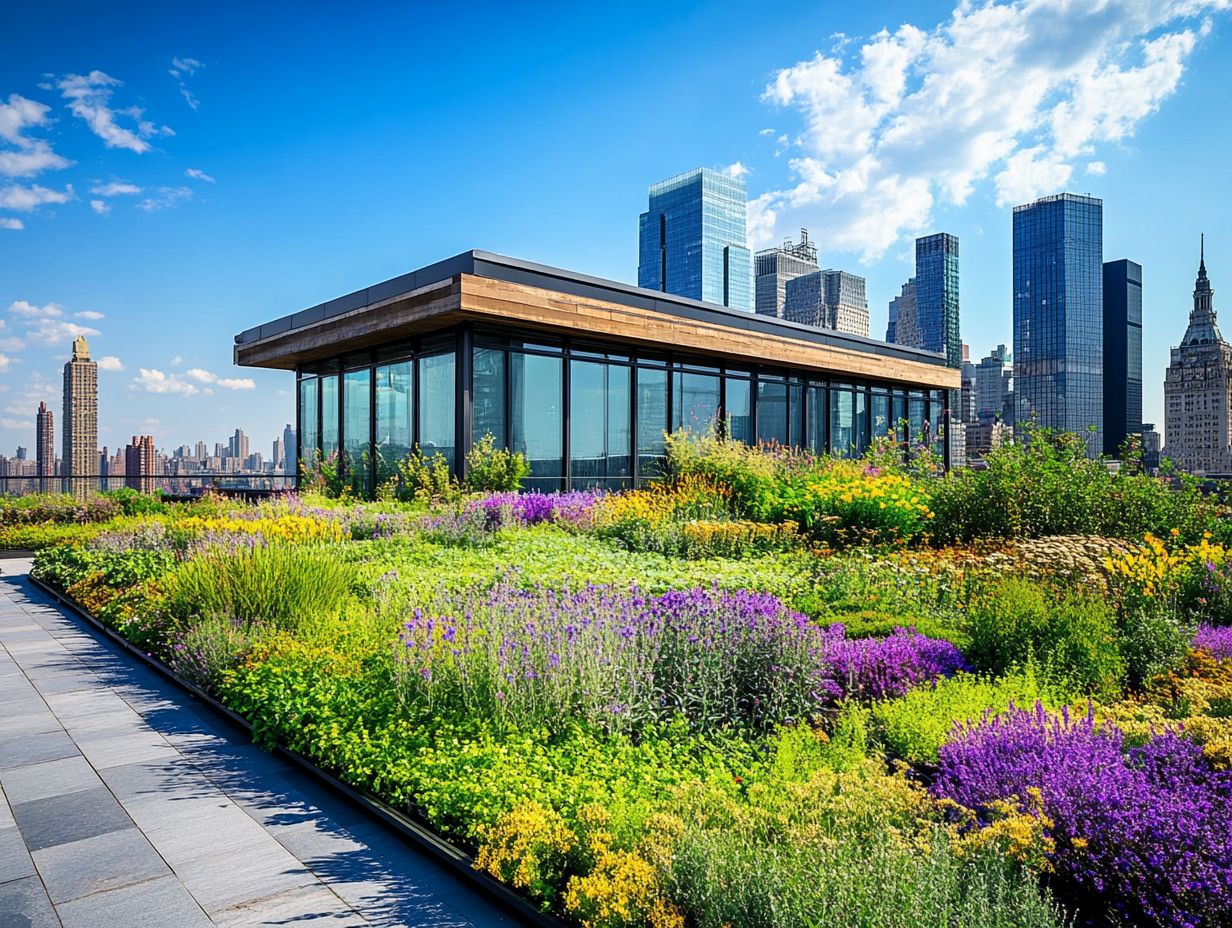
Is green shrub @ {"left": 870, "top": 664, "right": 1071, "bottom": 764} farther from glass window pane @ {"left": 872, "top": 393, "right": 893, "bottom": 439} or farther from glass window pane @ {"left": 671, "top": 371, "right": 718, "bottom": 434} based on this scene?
glass window pane @ {"left": 872, "top": 393, "right": 893, "bottom": 439}

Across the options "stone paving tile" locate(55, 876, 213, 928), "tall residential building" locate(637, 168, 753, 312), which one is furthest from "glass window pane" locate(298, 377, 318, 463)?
"tall residential building" locate(637, 168, 753, 312)

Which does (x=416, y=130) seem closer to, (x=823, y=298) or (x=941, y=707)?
(x=941, y=707)

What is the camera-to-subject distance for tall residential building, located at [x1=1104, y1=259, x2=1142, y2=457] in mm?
96188

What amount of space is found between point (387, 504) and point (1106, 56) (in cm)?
1177

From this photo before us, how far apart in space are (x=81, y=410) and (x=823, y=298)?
310ft

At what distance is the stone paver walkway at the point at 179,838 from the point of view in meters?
2.33

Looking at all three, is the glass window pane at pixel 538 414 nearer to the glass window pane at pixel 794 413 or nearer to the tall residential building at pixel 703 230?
the glass window pane at pixel 794 413

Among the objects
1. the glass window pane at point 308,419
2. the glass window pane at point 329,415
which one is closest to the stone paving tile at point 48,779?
the glass window pane at point 329,415

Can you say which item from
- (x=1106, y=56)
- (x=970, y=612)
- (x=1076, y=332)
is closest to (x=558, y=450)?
(x=970, y=612)

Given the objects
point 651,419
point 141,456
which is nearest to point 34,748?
point 651,419

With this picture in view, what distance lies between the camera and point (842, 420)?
1919 centimetres

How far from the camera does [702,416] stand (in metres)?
15.3

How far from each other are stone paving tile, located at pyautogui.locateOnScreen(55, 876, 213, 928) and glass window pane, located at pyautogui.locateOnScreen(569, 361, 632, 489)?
1080cm

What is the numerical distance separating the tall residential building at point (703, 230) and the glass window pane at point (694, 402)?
6452 centimetres
